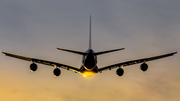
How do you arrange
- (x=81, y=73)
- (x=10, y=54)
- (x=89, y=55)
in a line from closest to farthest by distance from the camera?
→ 1. (x=89, y=55)
2. (x=10, y=54)
3. (x=81, y=73)

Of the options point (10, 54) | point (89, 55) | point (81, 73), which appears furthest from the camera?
point (81, 73)

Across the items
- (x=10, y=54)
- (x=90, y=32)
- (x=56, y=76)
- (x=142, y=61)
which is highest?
(x=90, y=32)

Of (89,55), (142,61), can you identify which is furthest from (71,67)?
(142,61)

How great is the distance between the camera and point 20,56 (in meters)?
33.5

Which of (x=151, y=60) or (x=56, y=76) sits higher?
(x=151, y=60)

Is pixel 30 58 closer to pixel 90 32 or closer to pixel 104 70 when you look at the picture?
pixel 90 32

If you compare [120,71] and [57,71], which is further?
[120,71]

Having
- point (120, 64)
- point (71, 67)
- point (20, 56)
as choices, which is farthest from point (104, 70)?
point (20, 56)

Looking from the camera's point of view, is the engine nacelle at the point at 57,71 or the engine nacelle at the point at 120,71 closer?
the engine nacelle at the point at 57,71

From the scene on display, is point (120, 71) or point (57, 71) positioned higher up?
point (57, 71)

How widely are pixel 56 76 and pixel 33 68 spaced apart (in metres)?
4.34

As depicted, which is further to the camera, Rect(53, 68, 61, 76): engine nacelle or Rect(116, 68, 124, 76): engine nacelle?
Rect(116, 68, 124, 76): engine nacelle

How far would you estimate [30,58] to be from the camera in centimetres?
3438

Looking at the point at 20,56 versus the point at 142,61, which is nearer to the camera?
the point at 20,56
